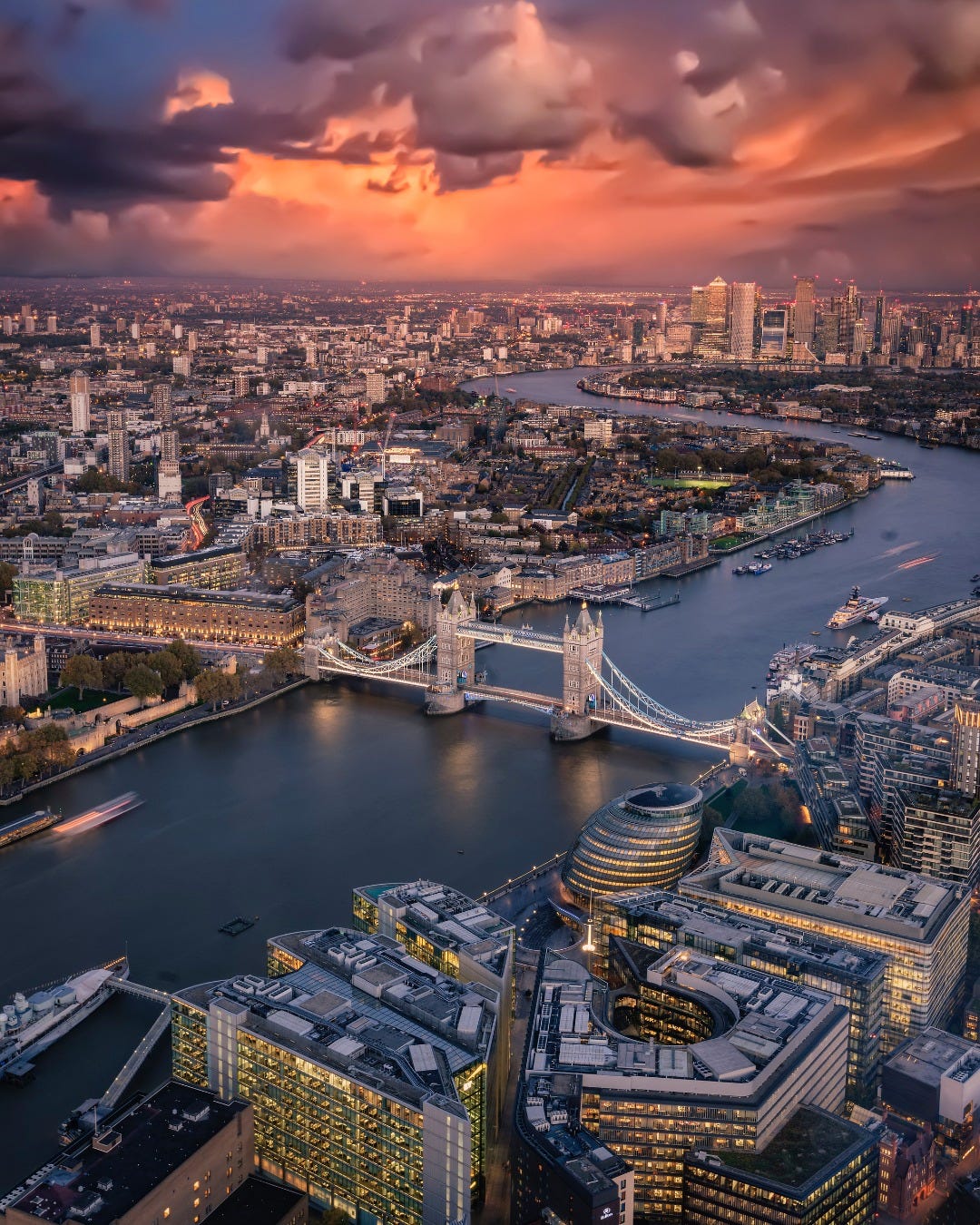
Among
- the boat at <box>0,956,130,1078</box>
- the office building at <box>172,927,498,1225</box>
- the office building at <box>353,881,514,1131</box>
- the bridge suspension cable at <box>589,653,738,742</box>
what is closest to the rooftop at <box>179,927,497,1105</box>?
the office building at <box>172,927,498,1225</box>

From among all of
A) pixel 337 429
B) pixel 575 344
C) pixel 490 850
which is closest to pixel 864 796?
pixel 490 850

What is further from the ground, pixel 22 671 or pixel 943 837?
pixel 943 837

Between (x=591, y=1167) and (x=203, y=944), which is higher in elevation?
(x=591, y=1167)

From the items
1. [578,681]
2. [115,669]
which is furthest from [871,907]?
[115,669]

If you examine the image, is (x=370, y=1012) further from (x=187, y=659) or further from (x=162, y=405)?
(x=162, y=405)

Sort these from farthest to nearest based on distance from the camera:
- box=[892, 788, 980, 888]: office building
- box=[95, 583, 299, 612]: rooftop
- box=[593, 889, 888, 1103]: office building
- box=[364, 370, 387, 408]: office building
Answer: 1. box=[364, 370, 387, 408]: office building
2. box=[95, 583, 299, 612]: rooftop
3. box=[892, 788, 980, 888]: office building
4. box=[593, 889, 888, 1103]: office building

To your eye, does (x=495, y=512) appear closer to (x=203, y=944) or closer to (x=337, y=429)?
(x=337, y=429)

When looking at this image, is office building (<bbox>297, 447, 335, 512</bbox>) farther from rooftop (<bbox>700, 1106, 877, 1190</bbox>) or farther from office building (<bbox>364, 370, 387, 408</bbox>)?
rooftop (<bbox>700, 1106, 877, 1190</bbox>)
